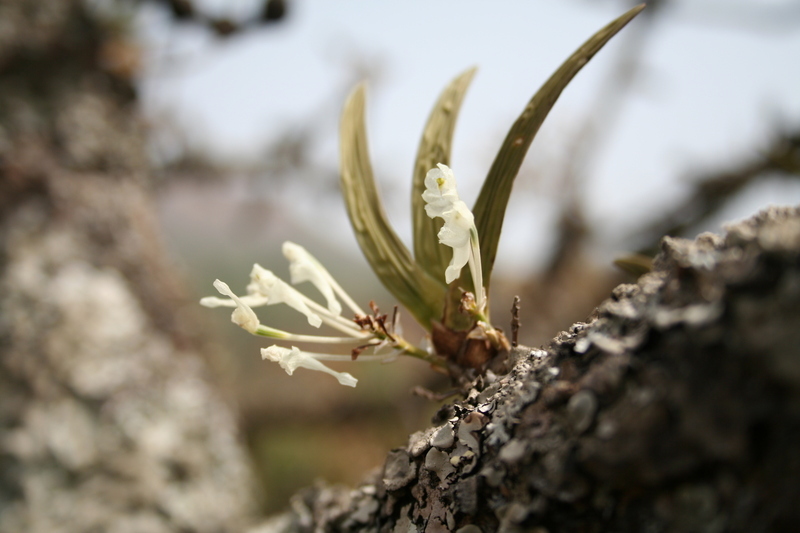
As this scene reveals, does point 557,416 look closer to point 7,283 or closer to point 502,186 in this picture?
point 502,186

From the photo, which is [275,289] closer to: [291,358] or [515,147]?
[291,358]

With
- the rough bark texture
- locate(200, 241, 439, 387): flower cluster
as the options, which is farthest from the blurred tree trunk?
the rough bark texture

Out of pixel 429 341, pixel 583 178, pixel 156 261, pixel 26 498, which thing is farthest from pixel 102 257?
pixel 583 178

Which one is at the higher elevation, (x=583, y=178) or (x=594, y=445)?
(x=583, y=178)

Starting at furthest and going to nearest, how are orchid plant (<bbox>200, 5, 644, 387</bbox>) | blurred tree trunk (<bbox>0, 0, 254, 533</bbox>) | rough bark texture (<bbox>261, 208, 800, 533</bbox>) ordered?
1. blurred tree trunk (<bbox>0, 0, 254, 533</bbox>)
2. orchid plant (<bbox>200, 5, 644, 387</bbox>)
3. rough bark texture (<bbox>261, 208, 800, 533</bbox>)

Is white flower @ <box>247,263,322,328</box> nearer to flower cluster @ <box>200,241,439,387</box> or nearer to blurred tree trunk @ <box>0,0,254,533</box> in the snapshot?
flower cluster @ <box>200,241,439,387</box>

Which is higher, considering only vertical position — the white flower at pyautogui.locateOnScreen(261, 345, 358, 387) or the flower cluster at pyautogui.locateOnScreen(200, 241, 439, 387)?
the flower cluster at pyautogui.locateOnScreen(200, 241, 439, 387)

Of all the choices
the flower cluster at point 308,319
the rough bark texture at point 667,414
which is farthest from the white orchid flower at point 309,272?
the rough bark texture at point 667,414
